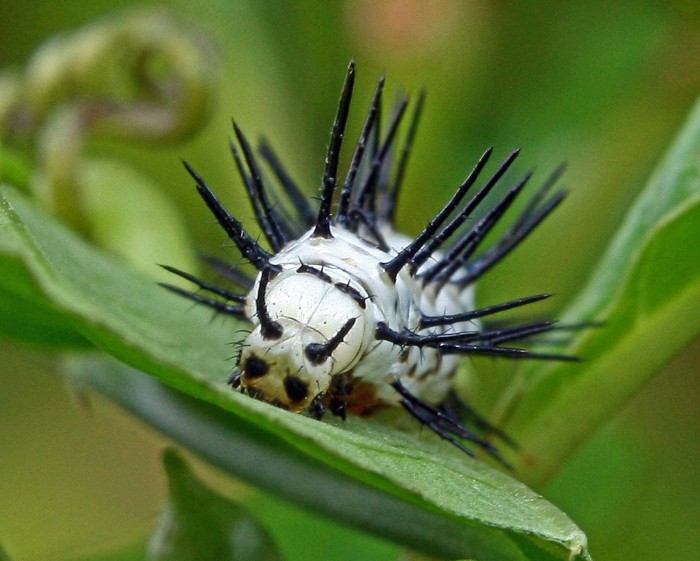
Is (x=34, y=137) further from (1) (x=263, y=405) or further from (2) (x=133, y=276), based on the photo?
(1) (x=263, y=405)

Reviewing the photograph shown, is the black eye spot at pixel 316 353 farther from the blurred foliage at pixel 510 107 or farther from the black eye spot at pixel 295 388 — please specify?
the blurred foliage at pixel 510 107

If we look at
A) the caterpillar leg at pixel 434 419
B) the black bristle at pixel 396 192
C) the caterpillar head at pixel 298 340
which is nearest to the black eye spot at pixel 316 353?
the caterpillar head at pixel 298 340

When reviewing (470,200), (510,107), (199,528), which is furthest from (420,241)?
(510,107)

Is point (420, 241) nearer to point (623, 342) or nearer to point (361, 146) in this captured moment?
point (361, 146)

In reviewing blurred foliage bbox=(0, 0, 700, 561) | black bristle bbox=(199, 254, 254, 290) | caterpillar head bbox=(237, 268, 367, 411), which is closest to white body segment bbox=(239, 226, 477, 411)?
caterpillar head bbox=(237, 268, 367, 411)

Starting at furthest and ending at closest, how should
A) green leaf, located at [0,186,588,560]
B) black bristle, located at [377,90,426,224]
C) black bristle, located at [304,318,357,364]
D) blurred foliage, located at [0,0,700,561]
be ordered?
blurred foliage, located at [0,0,700,561]
black bristle, located at [377,90,426,224]
black bristle, located at [304,318,357,364]
green leaf, located at [0,186,588,560]

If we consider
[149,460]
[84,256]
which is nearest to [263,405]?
[84,256]

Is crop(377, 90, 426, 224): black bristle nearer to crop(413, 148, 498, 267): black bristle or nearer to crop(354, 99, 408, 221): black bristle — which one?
crop(354, 99, 408, 221): black bristle
